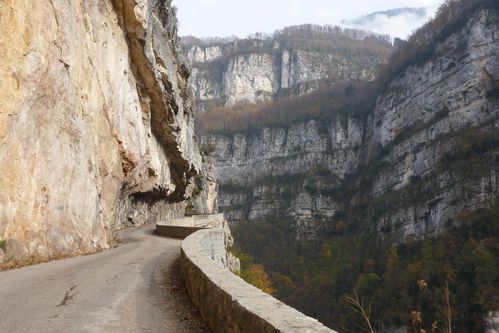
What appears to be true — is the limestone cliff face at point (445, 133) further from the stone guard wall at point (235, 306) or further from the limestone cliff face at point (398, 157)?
the stone guard wall at point (235, 306)

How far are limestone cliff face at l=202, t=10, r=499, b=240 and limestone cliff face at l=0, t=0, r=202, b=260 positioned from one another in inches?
2564

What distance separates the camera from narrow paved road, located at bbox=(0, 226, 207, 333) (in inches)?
236

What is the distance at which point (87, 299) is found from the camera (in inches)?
299

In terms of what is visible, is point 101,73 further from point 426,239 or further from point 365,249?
point 365,249

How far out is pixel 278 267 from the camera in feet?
404

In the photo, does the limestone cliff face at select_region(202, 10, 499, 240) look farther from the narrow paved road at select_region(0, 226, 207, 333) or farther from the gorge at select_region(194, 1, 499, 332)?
the narrow paved road at select_region(0, 226, 207, 333)

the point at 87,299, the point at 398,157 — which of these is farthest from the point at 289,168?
the point at 87,299

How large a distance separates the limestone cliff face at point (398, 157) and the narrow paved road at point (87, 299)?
79.9 meters

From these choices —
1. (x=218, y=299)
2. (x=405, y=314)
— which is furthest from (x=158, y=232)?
(x=405, y=314)

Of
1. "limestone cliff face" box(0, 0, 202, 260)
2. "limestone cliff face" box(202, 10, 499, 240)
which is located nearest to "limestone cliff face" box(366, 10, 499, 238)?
"limestone cliff face" box(202, 10, 499, 240)

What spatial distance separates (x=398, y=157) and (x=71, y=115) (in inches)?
4533

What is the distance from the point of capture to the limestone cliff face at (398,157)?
93.5m

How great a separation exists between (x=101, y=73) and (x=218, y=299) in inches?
655

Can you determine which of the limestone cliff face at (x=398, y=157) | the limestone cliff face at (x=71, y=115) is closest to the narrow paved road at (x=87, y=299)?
the limestone cliff face at (x=71, y=115)
